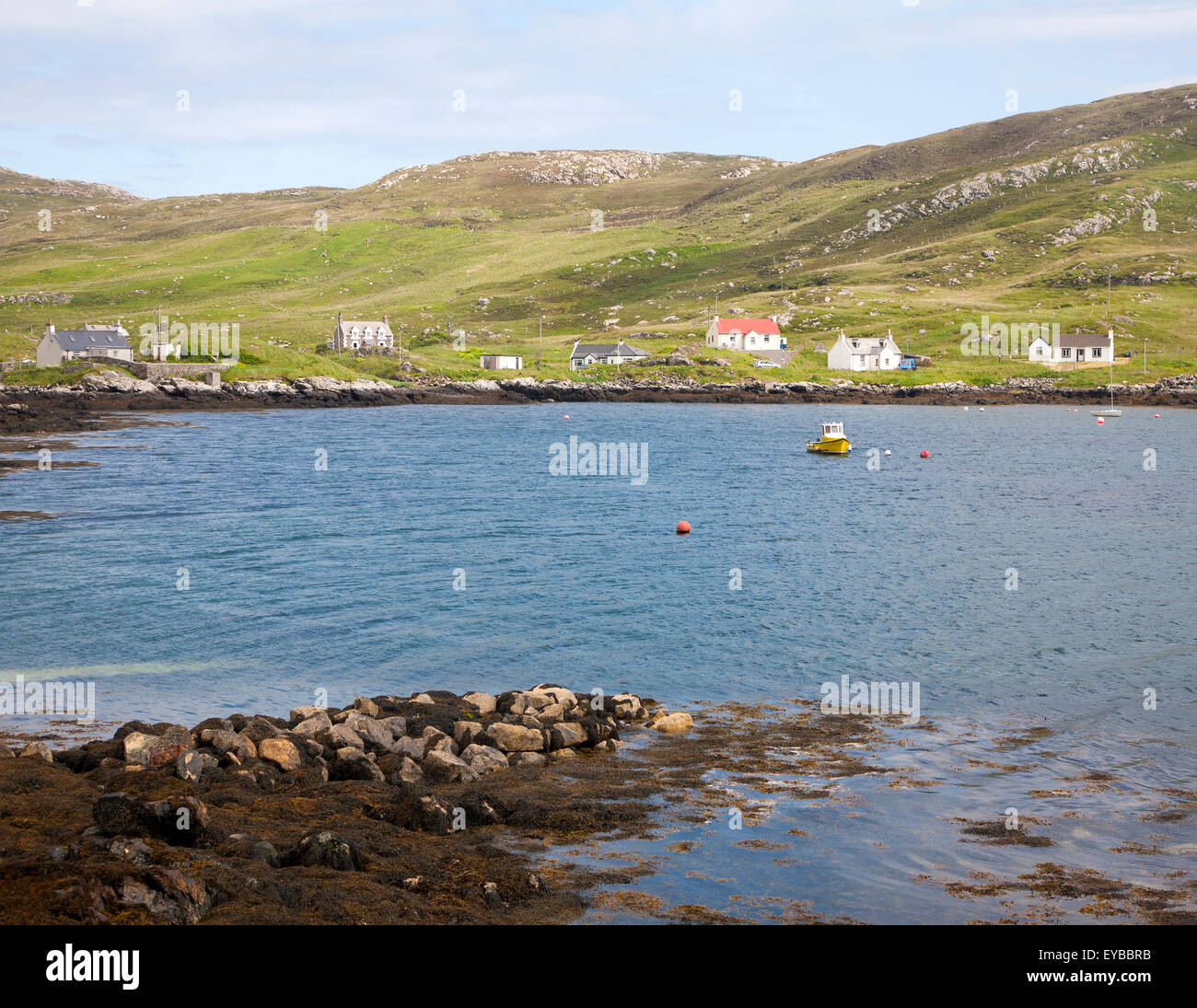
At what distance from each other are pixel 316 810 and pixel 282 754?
260cm

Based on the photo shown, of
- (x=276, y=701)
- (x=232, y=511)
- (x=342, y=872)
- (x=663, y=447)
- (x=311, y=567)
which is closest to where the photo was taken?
(x=342, y=872)

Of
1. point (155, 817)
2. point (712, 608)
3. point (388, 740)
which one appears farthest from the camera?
point (712, 608)

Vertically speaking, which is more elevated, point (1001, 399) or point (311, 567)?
point (1001, 399)

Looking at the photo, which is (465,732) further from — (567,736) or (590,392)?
(590,392)

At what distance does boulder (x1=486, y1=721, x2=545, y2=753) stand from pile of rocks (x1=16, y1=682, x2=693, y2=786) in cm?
2

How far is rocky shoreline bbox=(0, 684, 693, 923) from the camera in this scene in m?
14.0

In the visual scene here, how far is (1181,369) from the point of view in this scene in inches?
7052

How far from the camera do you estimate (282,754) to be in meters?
21.0

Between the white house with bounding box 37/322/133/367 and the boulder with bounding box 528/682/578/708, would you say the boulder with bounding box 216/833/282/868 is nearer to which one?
the boulder with bounding box 528/682/578/708

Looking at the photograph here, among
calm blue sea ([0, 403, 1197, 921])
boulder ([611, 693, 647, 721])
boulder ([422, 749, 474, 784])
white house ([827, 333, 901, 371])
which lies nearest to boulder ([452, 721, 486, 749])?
boulder ([422, 749, 474, 784])

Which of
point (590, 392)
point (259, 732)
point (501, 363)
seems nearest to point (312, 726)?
point (259, 732)
